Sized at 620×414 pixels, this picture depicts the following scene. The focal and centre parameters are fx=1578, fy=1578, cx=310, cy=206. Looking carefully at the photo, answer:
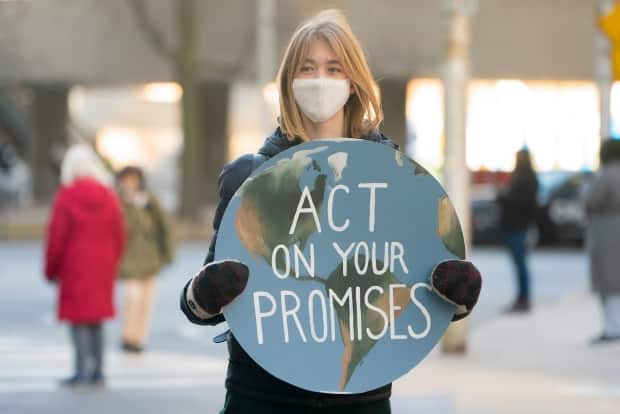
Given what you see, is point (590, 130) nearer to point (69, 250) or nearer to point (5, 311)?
point (5, 311)

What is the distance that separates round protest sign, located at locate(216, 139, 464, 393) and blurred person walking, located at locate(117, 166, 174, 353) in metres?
9.18

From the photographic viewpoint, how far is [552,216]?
27.9 meters

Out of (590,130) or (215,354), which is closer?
(215,354)

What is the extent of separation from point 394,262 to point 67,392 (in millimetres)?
7080

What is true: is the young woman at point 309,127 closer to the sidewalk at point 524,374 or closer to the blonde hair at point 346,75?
the blonde hair at point 346,75

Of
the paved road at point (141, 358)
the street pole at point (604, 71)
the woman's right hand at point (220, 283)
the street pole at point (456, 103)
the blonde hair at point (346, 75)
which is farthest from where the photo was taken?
the street pole at point (604, 71)

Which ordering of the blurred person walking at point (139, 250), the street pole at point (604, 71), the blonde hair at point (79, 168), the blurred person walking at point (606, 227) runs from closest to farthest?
the blonde hair at point (79, 168) < the blurred person walking at point (606, 227) < the blurred person walking at point (139, 250) < the street pole at point (604, 71)

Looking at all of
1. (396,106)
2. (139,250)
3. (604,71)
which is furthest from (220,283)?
(396,106)

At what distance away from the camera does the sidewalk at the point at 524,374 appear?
9594mm

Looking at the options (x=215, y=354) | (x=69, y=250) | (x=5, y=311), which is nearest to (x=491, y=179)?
(x=5, y=311)

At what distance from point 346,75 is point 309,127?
162mm

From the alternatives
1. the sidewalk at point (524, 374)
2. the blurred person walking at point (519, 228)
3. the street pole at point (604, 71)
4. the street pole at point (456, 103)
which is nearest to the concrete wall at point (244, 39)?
the street pole at point (604, 71)

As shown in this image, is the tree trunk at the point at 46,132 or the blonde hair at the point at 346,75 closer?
the blonde hair at the point at 346,75

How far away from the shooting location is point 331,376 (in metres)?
3.71
